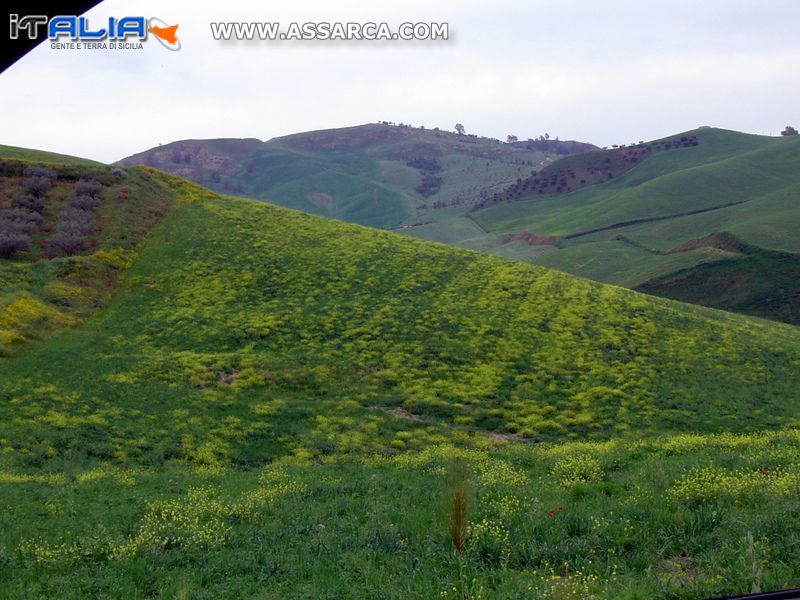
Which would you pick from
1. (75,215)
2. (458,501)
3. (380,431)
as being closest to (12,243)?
(75,215)

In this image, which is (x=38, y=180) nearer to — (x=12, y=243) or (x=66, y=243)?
(x=66, y=243)

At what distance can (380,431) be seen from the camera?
97.6 feet

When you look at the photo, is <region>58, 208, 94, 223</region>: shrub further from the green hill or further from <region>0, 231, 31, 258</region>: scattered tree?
the green hill

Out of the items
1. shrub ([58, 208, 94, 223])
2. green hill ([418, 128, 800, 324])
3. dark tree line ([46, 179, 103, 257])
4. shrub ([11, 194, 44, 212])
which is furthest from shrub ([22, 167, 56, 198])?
green hill ([418, 128, 800, 324])

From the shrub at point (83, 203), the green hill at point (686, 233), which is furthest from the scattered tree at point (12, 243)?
the green hill at point (686, 233)

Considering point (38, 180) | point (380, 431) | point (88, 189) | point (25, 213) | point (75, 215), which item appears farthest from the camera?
point (88, 189)

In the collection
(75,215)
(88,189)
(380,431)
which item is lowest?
(380,431)

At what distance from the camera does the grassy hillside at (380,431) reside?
1009cm

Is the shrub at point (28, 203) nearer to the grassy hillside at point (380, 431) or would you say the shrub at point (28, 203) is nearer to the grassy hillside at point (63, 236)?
the grassy hillside at point (63, 236)

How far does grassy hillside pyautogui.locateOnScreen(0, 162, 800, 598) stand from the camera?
10.1 metres

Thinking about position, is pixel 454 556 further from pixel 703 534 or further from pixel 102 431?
pixel 102 431

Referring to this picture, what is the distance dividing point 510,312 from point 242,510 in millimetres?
34817

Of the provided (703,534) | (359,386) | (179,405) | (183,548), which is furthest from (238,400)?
(703,534)

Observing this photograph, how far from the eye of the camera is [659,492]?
44.0ft
